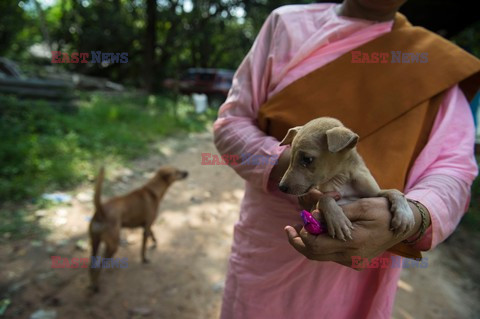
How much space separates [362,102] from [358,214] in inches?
21.4

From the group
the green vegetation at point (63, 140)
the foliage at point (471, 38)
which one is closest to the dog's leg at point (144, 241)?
the green vegetation at point (63, 140)

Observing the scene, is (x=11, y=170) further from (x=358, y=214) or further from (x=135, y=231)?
(x=358, y=214)

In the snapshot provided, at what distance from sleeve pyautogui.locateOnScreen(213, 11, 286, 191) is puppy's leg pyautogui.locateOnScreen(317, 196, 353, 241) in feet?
1.02

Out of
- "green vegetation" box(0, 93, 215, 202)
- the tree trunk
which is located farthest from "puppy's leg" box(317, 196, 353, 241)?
the tree trunk

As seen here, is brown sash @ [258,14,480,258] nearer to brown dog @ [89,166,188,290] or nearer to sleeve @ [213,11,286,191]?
sleeve @ [213,11,286,191]

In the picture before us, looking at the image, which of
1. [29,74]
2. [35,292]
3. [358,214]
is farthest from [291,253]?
[29,74]

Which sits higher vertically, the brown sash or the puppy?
the brown sash

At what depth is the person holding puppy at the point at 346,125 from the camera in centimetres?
129

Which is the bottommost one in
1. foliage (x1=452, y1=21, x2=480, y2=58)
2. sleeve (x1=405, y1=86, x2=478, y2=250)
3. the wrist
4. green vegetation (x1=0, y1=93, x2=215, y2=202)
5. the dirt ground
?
the dirt ground

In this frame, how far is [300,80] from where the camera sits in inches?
54.6

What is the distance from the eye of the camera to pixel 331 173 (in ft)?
3.72

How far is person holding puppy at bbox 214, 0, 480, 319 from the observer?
50.9 inches

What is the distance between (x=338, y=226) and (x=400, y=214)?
0.72 feet

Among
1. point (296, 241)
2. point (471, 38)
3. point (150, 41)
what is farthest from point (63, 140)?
point (150, 41)
